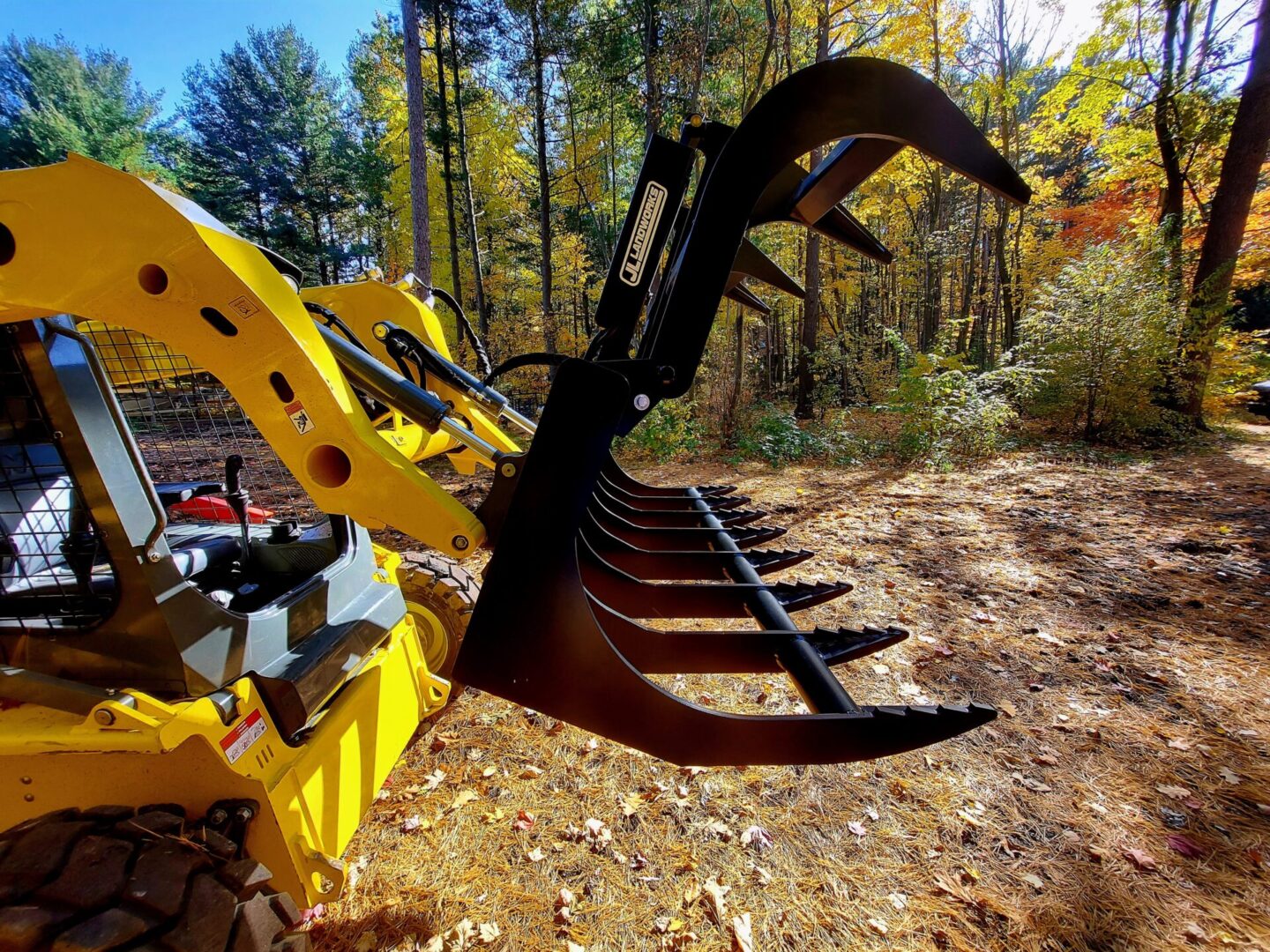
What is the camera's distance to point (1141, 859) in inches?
79.0

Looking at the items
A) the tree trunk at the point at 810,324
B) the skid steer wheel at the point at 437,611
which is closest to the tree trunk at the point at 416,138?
the tree trunk at the point at 810,324

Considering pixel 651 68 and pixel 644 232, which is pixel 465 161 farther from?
pixel 644 232

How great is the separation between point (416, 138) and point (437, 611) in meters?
10.6

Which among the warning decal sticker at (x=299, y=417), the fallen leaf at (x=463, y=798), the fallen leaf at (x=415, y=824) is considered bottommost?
the fallen leaf at (x=415, y=824)

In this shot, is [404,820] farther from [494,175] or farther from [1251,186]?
[494,175]

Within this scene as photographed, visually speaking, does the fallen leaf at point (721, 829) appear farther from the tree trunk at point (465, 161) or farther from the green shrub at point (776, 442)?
the tree trunk at point (465, 161)

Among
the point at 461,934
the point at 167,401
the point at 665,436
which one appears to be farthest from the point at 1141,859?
the point at 665,436

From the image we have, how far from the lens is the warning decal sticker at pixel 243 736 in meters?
1.42

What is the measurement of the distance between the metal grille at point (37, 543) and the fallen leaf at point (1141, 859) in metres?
3.60

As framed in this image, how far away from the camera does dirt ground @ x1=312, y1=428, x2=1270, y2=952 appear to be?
6.09 ft

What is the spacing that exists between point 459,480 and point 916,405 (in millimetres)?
7222

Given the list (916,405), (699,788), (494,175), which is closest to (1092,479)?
(916,405)

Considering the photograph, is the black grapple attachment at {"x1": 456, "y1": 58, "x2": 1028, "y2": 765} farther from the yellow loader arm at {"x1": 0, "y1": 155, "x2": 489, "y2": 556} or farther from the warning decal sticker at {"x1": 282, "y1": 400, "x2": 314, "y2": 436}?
the warning decal sticker at {"x1": 282, "y1": 400, "x2": 314, "y2": 436}

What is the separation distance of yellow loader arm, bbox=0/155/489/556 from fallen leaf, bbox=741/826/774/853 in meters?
1.76
